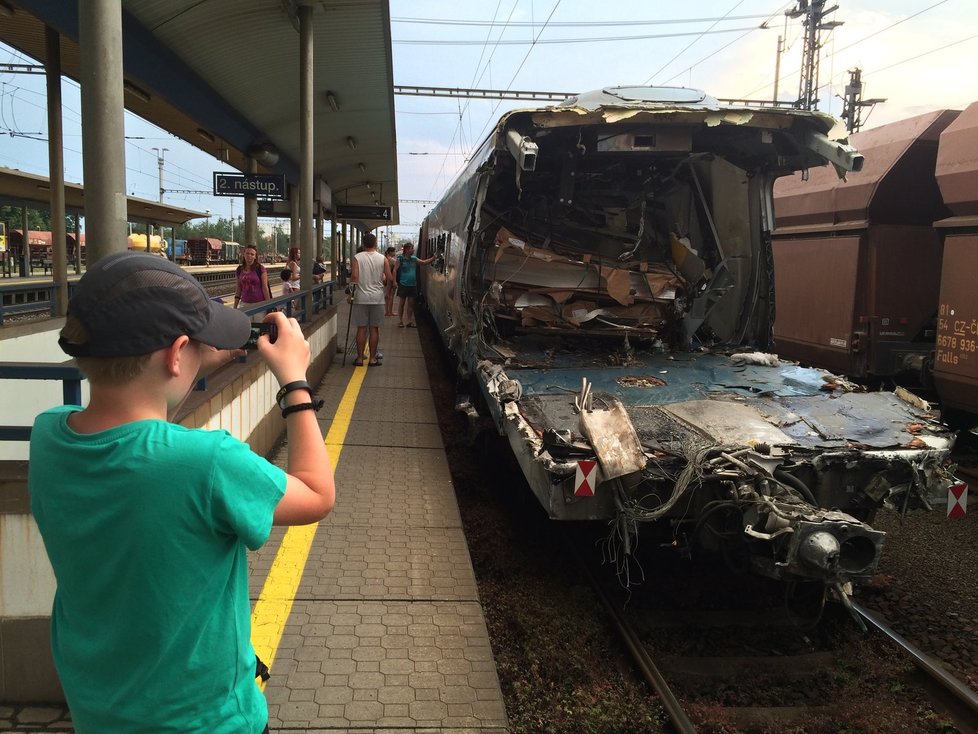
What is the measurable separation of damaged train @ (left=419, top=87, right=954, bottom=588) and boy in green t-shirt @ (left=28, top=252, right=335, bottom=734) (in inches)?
110

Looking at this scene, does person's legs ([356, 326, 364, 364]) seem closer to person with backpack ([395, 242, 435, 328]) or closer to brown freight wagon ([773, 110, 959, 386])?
person with backpack ([395, 242, 435, 328])

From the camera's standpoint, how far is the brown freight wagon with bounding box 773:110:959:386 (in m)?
9.00

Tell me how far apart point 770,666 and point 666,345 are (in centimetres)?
401

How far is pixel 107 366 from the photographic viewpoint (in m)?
1.34

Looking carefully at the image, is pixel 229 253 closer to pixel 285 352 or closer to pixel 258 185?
pixel 258 185

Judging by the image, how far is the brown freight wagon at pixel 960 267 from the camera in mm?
7523

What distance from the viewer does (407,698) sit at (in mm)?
3377

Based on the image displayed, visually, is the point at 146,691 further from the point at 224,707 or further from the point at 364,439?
the point at 364,439

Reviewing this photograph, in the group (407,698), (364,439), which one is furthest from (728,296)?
(407,698)

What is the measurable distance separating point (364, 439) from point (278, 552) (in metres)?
2.98

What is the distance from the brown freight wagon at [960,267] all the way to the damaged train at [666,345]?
2.22 meters

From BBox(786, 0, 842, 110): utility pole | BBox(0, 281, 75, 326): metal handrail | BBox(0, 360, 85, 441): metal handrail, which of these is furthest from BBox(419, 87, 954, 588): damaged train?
BBox(786, 0, 842, 110): utility pole

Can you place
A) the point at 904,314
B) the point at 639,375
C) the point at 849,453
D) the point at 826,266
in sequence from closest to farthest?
the point at 849,453, the point at 639,375, the point at 904,314, the point at 826,266

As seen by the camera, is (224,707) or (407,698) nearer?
(224,707)
